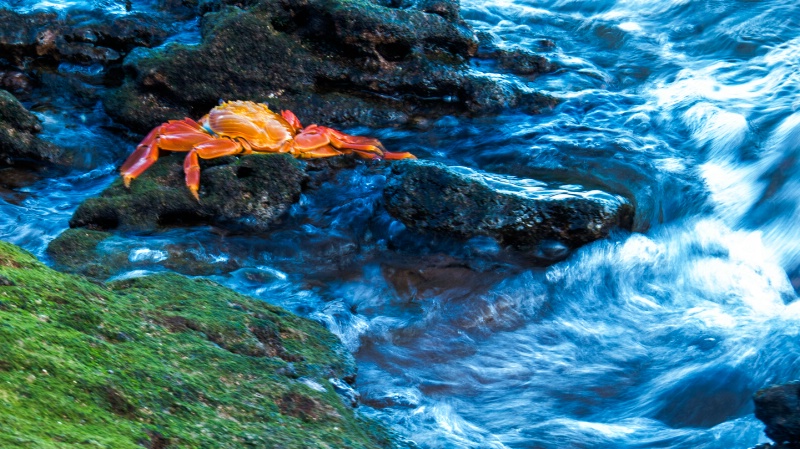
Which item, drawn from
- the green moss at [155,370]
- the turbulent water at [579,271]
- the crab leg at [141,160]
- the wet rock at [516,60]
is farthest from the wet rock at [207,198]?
the wet rock at [516,60]

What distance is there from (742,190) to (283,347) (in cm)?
444

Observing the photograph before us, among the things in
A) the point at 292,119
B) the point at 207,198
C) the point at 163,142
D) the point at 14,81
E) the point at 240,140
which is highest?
the point at 292,119

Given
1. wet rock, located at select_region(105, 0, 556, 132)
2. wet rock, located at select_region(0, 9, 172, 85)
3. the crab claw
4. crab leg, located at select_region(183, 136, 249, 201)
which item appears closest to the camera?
crab leg, located at select_region(183, 136, 249, 201)

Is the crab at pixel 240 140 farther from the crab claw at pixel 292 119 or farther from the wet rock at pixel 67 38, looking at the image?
the wet rock at pixel 67 38

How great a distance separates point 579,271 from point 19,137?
4464 mm

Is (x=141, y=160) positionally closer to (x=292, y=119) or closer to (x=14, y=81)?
(x=292, y=119)

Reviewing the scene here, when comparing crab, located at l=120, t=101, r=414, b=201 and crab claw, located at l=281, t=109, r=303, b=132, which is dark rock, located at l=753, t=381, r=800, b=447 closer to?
crab, located at l=120, t=101, r=414, b=201

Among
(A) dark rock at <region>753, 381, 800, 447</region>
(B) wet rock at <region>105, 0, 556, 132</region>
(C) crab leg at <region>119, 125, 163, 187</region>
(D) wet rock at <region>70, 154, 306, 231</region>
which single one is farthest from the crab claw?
(A) dark rock at <region>753, 381, 800, 447</region>

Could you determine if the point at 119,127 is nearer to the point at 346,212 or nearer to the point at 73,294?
the point at 346,212

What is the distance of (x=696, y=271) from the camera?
17.3 ft

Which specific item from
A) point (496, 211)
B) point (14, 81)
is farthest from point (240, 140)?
point (14, 81)

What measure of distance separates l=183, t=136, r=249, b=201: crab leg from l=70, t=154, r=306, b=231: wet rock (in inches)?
2.1

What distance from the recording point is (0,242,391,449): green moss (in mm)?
2166

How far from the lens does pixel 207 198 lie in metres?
5.41
